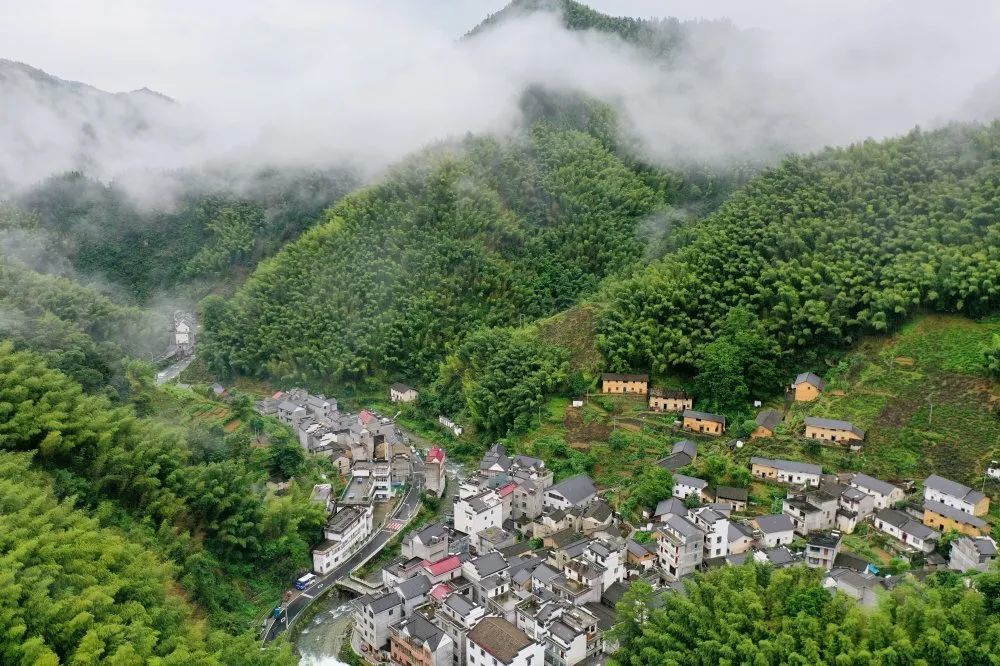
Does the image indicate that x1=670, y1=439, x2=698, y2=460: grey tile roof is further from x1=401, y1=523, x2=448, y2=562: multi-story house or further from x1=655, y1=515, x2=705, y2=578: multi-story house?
x1=401, y1=523, x2=448, y2=562: multi-story house

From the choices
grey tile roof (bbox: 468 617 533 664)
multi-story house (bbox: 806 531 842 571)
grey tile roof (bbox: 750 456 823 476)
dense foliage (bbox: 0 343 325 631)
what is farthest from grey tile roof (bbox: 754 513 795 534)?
dense foliage (bbox: 0 343 325 631)

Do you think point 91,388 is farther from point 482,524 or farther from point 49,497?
point 482,524

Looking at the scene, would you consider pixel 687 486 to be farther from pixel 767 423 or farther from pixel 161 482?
pixel 161 482

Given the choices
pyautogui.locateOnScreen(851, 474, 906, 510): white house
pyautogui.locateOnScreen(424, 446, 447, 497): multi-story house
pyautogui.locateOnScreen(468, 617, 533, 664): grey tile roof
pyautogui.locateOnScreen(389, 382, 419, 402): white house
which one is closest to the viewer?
pyautogui.locateOnScreen(468, 617, 533, 664): grey tile roof

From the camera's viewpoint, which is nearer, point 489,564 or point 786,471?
point 489,564

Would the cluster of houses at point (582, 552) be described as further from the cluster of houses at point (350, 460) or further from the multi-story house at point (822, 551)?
the cluster of houses at point (350, 460)

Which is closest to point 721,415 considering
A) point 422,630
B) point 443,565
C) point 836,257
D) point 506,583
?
point 836,257
